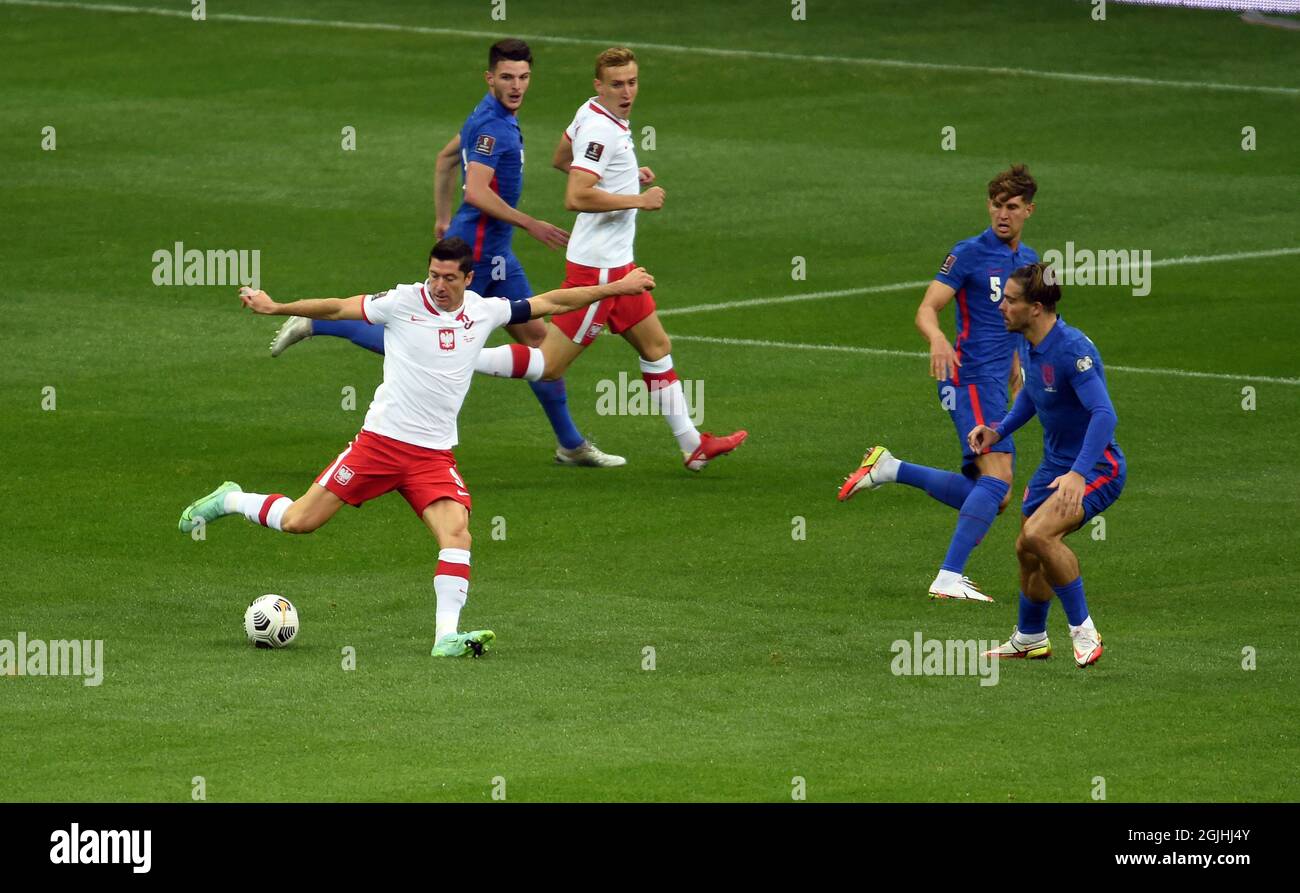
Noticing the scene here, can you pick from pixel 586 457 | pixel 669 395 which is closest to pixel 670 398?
pixel 669 395

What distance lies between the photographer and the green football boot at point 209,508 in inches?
505

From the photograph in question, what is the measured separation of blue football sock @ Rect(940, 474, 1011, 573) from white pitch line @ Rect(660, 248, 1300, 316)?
8408mm

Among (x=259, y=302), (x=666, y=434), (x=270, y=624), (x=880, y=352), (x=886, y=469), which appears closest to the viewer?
(x=270, y=624)

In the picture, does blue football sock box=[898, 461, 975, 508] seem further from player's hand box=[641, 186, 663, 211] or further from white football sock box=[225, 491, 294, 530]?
white football sock box=[225, 491, 294, 530]

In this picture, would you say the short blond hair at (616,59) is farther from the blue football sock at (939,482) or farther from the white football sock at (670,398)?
the blue football sock at (939,482)

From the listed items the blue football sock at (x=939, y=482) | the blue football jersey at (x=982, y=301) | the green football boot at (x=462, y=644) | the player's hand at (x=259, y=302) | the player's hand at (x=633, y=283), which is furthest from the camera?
the blue football sock at (x=939, y=482)

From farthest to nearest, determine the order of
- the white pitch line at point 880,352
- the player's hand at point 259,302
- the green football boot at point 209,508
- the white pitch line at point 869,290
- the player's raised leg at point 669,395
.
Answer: the white pitch line at point 869,290 < the white pitch line at point 880,352 < the player's raised leg at point 669,395 < the green football boot at point 209,508 < the player's hand at point 259,302

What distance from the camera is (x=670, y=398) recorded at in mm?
16078

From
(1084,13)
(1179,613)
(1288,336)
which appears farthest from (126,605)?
(1084,13)

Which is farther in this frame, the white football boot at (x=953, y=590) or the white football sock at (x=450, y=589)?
the white football boot at (x=953, y=590)

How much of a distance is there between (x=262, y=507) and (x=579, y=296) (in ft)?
6.49

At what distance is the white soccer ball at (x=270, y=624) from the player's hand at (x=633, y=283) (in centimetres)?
231

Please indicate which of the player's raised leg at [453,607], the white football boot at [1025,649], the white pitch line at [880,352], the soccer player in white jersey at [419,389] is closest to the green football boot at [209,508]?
the soccer player in white jersey at [419,389]

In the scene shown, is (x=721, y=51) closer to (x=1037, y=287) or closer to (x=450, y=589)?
(x=1037, y=287)
